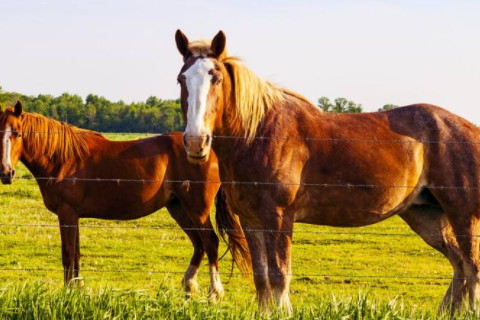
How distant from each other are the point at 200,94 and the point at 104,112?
78561 mm

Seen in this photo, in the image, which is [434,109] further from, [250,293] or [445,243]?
[250,293]

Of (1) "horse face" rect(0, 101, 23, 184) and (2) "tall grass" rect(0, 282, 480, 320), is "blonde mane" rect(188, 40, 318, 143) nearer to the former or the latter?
(2) "tall grass" rect(0, 282, 480, 320)

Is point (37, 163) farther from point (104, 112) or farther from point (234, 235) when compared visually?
point (104, 112)

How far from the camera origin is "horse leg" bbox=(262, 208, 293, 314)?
19.0 feet

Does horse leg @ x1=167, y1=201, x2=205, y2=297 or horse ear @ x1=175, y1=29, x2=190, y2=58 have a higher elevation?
horse ear @ x1=175, y1=29, x2=190, y2=58

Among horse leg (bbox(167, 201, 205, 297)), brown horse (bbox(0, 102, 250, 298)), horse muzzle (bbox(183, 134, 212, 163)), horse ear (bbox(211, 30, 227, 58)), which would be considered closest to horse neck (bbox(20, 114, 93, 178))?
brown horse (bbox(0, 102, 250, 298))

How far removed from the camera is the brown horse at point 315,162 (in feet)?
18.9

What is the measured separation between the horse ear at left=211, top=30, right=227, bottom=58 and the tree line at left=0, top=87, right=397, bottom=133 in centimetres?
5517

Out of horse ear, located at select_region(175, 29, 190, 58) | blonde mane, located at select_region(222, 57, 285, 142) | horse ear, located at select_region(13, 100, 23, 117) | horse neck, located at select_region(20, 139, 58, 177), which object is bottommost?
horse neck, located at select_region(20, 139, 58, 177)

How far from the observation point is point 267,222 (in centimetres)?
578

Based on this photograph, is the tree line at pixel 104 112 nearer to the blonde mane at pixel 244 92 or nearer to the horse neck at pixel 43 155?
the horse neck at pixel 43 155

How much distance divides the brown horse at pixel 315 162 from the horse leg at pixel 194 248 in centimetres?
263

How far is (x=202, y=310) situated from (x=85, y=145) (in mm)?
4178

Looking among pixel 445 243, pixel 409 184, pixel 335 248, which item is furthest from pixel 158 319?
pixel 335 248
